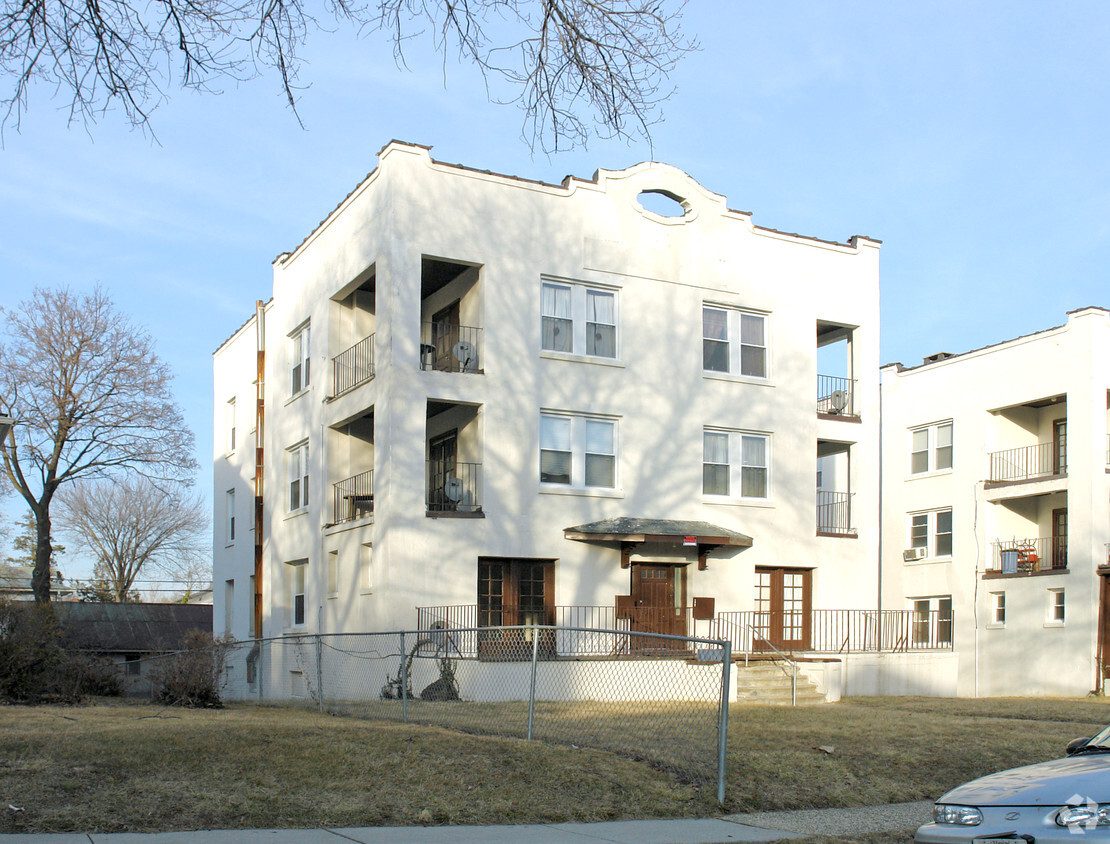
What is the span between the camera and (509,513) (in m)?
24.8

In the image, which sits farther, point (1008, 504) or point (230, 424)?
point (230, 424)

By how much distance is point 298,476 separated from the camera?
30172 millimetres

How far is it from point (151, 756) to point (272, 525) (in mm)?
21078

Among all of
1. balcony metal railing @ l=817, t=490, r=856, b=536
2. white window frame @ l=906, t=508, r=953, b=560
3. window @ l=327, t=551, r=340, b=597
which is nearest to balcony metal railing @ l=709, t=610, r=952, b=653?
balcony metal railing @ l=817, t=490, r=856, b=536

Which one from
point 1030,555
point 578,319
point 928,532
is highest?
point 578,319

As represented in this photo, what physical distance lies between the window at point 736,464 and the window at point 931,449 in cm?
1370

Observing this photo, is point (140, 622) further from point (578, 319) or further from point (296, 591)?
point (578, 319)

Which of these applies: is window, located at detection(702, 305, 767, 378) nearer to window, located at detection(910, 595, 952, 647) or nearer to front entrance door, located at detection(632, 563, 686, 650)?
front entrance door, located at detection(632, 563, 686, 650)

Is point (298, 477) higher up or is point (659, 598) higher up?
point (298, 477)

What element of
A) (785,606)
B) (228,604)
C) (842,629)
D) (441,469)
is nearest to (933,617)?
(842,629)

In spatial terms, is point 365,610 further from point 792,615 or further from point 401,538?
point 792,615

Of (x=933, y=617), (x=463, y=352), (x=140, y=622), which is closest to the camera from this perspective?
(x=463, y=352)

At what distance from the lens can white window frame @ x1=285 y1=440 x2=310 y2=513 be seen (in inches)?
1157

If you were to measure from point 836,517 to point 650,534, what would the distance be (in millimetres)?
7294
